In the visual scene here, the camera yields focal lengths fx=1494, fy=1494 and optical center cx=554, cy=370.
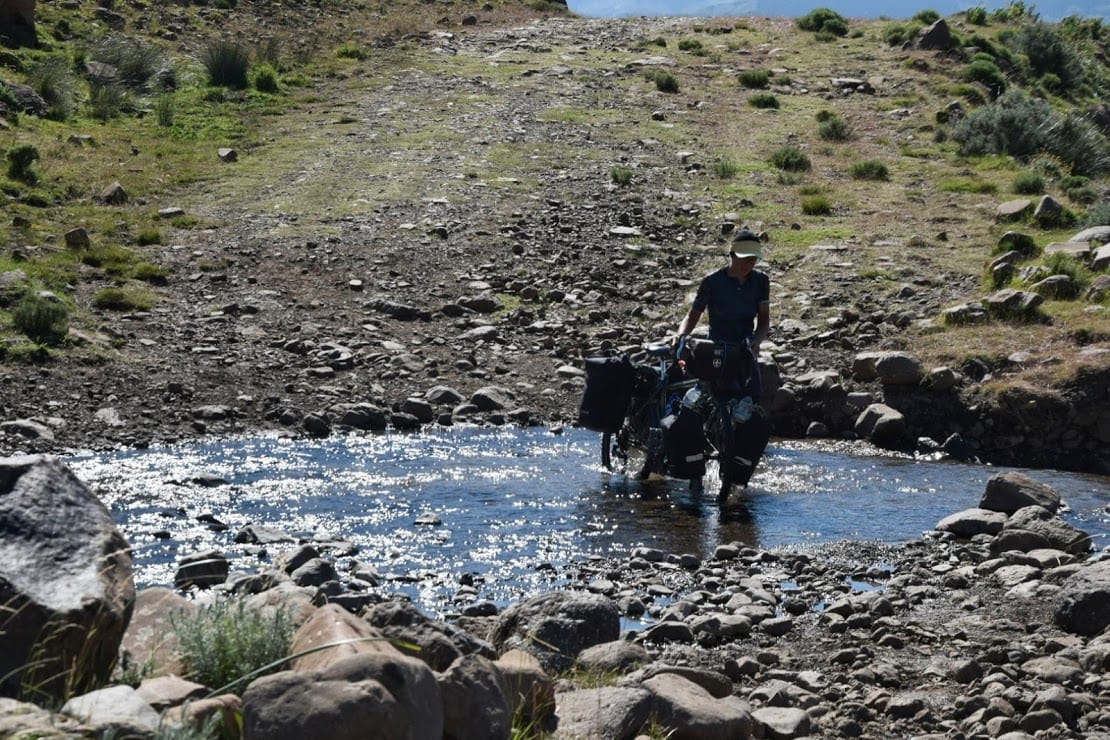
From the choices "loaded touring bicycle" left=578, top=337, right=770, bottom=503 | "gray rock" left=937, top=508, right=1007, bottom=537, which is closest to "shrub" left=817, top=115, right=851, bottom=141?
"loaded touring bicycle" left=578, top=337, right=770, bottom=503

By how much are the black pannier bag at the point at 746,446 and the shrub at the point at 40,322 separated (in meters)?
7.95

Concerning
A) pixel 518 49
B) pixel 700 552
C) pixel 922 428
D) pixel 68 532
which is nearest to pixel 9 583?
pixel 68 532

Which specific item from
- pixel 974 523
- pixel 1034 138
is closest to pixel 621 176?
pixel 1034 138

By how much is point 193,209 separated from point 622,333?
8570 mm

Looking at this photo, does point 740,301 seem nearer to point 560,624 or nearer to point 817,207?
point 560,624

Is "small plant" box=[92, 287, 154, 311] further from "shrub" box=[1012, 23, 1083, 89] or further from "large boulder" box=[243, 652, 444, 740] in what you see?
"shrub" box=[1012, 23, 1083, 89]

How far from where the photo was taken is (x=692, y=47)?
41406 mm

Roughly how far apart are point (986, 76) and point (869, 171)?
11.4 m

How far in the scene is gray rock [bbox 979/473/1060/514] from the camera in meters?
11.8

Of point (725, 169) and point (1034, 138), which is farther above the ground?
point (1034, 138)

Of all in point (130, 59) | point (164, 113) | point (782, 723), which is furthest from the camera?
point (130, 59)

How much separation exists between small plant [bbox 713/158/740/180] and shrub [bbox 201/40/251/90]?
40.7ft

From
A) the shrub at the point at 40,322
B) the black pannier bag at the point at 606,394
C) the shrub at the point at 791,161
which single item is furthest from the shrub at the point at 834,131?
the shrub at the point at 40,322

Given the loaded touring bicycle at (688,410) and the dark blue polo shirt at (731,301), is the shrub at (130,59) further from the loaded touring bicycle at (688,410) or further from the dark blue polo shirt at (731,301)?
the dark blue polo shirt at (731,301)
